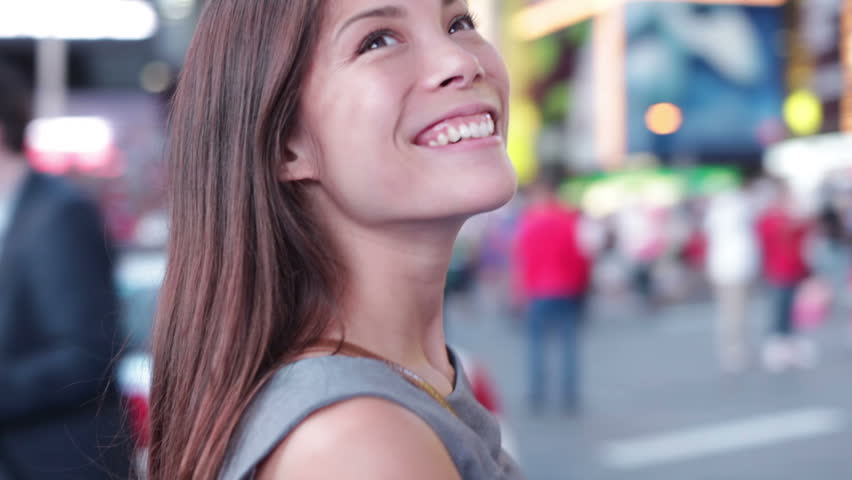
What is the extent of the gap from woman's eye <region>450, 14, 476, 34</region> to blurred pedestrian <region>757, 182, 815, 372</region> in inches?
337

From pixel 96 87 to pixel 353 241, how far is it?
11.1 m

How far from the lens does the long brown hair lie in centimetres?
111

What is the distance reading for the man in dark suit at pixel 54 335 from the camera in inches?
98.2

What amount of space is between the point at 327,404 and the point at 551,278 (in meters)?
7.05

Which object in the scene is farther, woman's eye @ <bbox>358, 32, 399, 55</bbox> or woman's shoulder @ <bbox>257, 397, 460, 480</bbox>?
woman's eye @ <bbox>358, 32, 399, 55</bbox>

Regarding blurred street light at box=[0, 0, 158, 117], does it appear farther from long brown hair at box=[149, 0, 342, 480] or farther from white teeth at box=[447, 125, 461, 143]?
white teeth at box=[447, 125, 461, 143]

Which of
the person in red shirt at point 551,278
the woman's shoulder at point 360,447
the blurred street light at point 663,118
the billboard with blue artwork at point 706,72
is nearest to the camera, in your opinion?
the woman's shoulder at point 360,447

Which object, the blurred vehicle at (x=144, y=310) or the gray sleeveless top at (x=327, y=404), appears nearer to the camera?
the gray sleeveless top at (x=327, y=404)

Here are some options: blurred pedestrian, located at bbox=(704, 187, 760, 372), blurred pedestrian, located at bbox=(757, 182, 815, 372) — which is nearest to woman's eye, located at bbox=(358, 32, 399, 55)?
blurred pedestrian, located at bbox=(704, 187, 760, 372)

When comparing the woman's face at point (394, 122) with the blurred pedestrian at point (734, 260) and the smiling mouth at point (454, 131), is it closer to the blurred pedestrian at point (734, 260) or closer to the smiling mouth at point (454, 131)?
the smiling mouth at point (454, 131)

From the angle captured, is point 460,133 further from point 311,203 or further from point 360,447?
point 360,447

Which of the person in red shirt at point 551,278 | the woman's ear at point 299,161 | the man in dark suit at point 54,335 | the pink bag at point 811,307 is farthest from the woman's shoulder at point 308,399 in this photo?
the pink bag at point 811,307

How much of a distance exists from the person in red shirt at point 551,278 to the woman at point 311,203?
6668 millimetres

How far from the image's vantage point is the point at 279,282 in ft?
3.80
